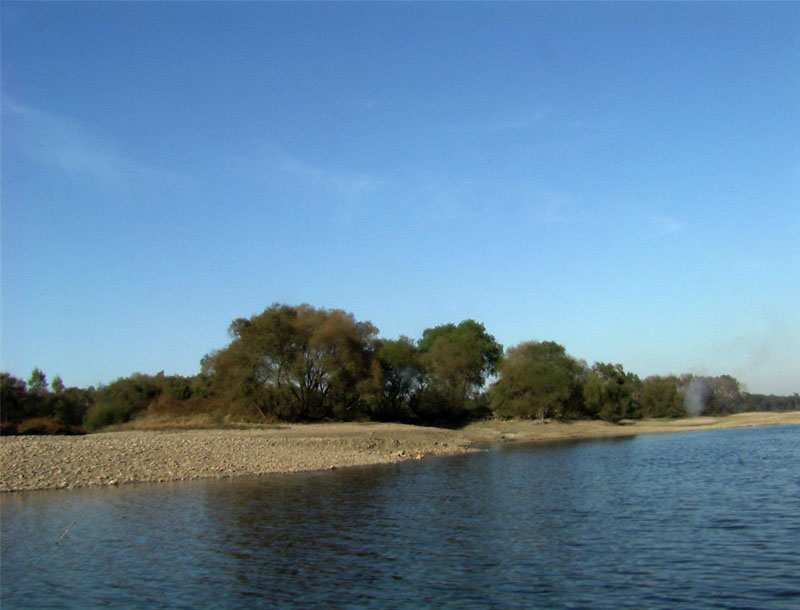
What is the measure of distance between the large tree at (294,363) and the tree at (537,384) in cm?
2144

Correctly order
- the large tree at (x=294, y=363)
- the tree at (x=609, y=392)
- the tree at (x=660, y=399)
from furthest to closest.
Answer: the tree at (x=660, y=399) → the tree at (x=609, y=392) → the large tree at (x=294, y=363)

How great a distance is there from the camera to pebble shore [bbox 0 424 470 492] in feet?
94.9

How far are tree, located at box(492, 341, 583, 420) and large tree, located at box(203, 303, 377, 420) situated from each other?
21.4 meters

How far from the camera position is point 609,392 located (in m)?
85.7

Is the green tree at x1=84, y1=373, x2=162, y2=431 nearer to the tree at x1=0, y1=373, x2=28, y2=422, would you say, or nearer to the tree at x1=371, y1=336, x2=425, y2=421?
the tree at x1=0, y1=373, x2=28, y2=422

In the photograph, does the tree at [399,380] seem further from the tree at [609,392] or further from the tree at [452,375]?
the tree at [609,392]

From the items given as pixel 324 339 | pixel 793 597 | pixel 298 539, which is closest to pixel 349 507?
pixel 298 539

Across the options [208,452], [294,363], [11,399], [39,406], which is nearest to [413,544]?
[208,452]

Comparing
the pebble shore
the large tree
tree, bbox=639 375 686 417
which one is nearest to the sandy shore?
the pebble shore

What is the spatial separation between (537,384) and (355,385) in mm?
24453

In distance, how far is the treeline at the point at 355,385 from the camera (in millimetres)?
64312

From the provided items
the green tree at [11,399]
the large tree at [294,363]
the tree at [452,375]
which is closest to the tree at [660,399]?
the tree at [452,375]

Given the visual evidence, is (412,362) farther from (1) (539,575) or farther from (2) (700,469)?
(1) (539,575)

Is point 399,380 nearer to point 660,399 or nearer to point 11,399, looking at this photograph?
A: point 11,399
